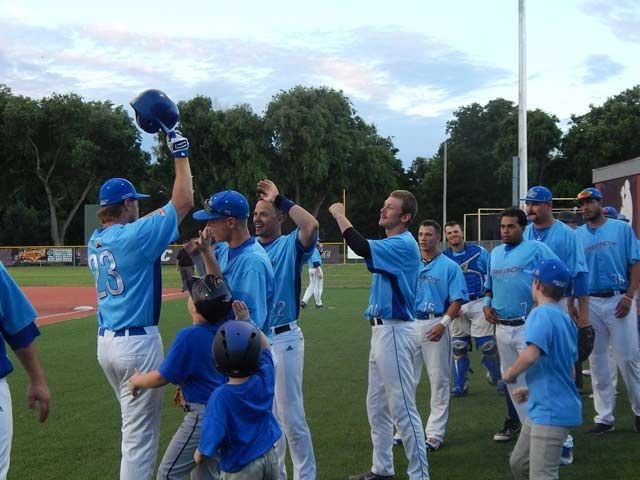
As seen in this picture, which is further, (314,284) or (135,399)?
(314,284)

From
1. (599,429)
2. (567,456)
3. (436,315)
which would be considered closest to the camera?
(567,456)

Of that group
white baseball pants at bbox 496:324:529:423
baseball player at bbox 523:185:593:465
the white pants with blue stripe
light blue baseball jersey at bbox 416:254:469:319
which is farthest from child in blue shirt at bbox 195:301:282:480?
light blue baseball jersey at bbox 416:254:469:319

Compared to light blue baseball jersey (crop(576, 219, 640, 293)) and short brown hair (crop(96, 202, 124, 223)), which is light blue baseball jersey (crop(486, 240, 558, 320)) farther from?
short brown hair (crop(96, 202, 124, 223))

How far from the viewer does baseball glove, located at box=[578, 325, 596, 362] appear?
6531 millimetres

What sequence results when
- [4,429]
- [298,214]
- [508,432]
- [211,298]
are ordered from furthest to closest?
[508,432]
[298,214]
[211,298]
[4,429]

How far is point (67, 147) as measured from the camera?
5534 cm

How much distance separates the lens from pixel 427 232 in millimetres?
7875

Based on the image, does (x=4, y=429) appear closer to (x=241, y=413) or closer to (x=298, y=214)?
(x=241, y=413)

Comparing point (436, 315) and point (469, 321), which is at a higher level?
point (436, 315)

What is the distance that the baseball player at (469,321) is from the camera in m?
9.07

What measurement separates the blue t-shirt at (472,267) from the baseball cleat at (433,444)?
309 centimetres

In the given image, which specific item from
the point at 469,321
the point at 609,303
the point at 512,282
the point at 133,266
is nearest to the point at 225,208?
the point at 133,266

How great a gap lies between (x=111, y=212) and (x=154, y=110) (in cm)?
80

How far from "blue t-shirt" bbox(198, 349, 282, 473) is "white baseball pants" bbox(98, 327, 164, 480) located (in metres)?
1.03
